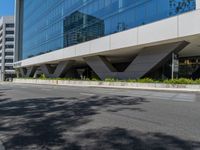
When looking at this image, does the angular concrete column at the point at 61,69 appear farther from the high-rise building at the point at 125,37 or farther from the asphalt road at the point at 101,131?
the asphalt road at the point at 101,131

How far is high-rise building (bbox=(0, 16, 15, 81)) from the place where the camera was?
115875 millimetres

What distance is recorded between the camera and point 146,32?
26.0m

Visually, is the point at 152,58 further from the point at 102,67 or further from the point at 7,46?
the point at 7,46

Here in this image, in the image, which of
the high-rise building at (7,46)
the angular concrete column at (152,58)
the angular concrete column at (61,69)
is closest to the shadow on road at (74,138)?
the angular concrete column at (152,58)

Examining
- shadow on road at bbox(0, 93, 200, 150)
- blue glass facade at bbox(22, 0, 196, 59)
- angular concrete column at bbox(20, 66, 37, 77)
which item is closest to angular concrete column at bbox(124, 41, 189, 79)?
blue glass facade at bbox(22, 0, 196, 59)

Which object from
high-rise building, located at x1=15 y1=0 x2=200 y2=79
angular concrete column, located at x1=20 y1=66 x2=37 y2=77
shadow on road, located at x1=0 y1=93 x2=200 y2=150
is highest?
high-rise building, located at x1=15 y1=0 x2=200 y2=79

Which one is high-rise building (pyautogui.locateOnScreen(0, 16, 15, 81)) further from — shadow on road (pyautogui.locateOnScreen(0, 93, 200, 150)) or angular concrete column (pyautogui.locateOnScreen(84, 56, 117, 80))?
shadow on road (pyautogui.locateOnScreen(0, 93, 200, 150))

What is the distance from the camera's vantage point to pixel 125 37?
28859 mm

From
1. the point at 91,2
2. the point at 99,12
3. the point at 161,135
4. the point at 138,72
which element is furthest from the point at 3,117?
the point at 91,2

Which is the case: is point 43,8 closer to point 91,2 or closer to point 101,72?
point 91,2

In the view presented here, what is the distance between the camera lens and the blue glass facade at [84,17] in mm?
27217

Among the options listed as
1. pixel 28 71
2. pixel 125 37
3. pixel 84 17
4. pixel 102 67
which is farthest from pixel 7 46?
pixel 125 37

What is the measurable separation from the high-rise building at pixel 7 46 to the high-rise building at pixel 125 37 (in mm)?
63418

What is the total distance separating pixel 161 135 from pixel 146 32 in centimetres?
2116
